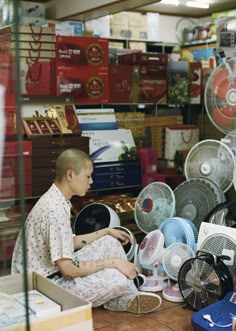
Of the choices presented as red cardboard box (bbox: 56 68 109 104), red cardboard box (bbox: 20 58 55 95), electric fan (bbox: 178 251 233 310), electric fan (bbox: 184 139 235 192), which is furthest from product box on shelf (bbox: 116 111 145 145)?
electric fan (bbox: 178 251 233 310)

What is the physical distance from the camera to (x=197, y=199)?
12.6 feet

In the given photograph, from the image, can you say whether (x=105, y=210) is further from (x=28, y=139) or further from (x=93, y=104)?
(x=93, y=104)

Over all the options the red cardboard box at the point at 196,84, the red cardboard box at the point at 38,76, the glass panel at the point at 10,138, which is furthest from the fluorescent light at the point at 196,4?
the glass panel at the point at 10,138

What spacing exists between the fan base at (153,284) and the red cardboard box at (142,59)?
2.62 m

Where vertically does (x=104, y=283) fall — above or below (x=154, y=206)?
below

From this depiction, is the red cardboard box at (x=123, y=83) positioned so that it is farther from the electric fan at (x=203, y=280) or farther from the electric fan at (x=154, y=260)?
the electric fan at (x=203, y=280)

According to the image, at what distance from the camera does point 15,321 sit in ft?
4.64

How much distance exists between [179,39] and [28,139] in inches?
173

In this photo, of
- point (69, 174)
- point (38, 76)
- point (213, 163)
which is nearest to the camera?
point (69, 174)

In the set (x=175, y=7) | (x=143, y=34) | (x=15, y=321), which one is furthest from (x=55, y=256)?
(x=175, y=7)

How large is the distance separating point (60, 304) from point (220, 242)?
1619 millimetres

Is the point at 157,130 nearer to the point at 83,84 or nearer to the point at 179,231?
the point at 83,84

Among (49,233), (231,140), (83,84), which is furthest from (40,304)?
(83,84)

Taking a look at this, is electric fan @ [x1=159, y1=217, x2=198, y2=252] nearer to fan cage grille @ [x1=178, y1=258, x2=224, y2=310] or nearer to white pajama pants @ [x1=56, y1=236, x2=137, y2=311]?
fan cage grille @ [x1=178, y1=258, x2=224, y2=310]
